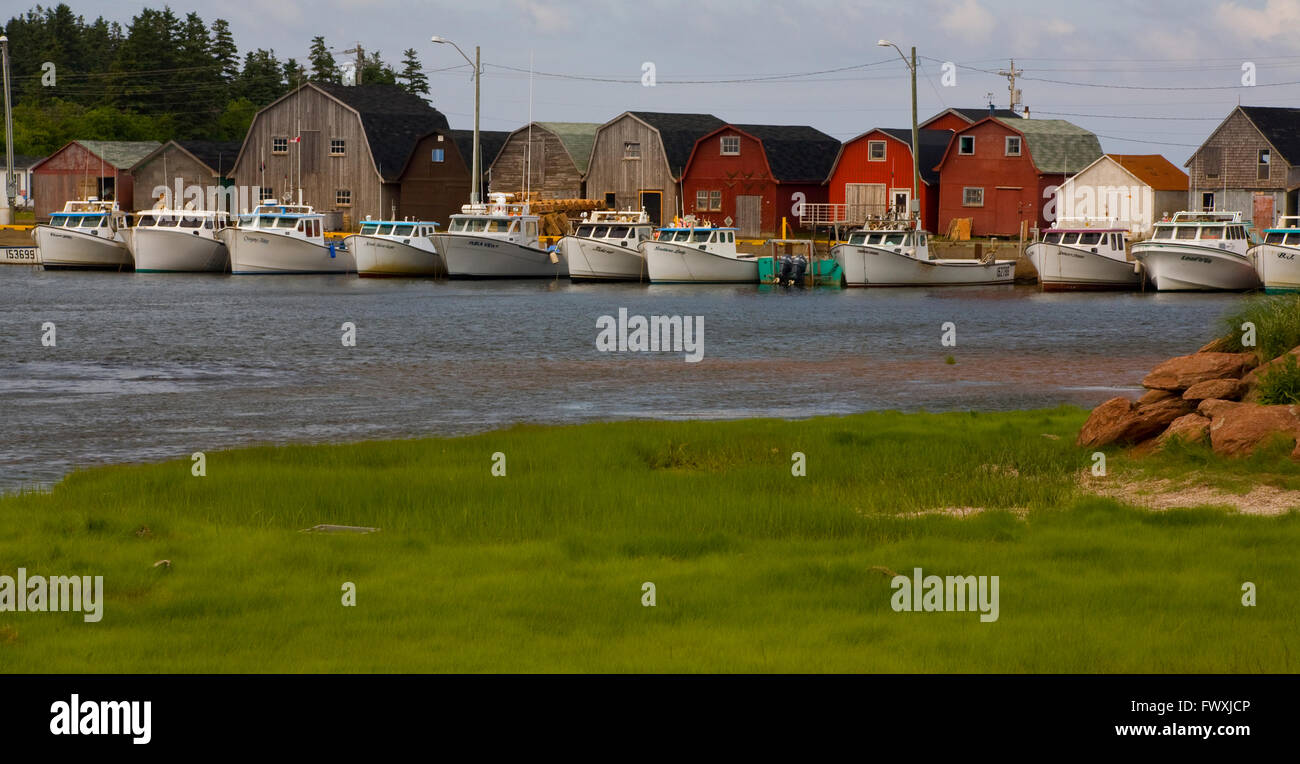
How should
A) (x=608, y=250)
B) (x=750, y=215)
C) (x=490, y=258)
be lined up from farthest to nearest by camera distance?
(x=750, y=215)
(x=490, y=258)
(x=608, y=250)

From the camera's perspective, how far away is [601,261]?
70312 millimetres

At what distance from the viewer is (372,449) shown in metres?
19.6

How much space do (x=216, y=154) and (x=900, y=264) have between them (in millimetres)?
51196

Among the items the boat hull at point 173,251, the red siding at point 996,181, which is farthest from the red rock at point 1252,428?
the red siding at point 996,181

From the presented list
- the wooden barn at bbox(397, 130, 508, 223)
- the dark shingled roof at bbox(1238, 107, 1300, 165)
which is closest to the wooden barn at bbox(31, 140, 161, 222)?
the wooden barn at bbox(397, 130, 508, 223)

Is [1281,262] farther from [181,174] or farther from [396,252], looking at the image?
[181,174]

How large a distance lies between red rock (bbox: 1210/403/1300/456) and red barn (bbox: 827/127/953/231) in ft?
222

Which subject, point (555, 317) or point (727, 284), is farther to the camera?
point (727, 284)

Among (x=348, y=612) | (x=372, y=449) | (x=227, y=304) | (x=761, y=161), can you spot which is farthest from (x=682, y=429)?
(x=761, y=161)

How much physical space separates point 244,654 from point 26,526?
A: 5439mm

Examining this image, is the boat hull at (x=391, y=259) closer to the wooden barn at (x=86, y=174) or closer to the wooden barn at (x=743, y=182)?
the wooden barn at (x=743, y=182)

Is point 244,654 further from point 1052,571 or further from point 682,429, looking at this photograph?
point 682,429

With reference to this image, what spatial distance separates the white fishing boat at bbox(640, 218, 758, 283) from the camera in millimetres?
68000

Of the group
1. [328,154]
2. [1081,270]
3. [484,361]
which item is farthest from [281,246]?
[484,361]
